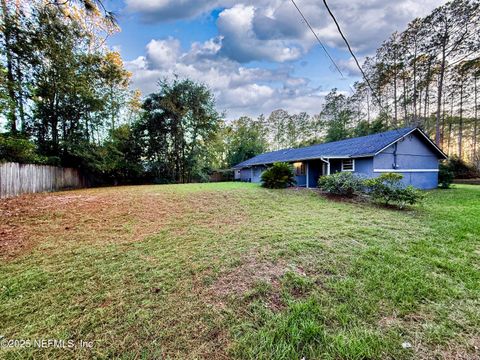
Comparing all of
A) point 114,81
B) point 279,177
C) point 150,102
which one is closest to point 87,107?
point 114,81

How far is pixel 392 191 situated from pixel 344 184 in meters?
1.77

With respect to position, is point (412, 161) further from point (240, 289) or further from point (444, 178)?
point (240, 289)

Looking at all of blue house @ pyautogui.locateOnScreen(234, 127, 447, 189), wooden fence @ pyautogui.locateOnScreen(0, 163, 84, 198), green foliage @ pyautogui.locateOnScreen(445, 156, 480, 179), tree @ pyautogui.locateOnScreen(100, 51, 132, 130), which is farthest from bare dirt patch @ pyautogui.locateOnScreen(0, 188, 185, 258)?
green foliage @ pyautogui.locateOnScreen(445, 156, 480, 179)

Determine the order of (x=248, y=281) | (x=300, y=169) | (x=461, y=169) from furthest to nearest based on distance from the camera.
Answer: (x=461, y=169) → (x=300, y=169) → (x=248, y=281)

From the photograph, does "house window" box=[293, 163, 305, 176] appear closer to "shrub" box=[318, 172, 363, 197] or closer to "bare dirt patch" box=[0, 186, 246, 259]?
"shrub" box=[318, 172, 363, 197]

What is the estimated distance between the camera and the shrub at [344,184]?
29.6 feet

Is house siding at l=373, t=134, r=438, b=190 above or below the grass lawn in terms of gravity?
above

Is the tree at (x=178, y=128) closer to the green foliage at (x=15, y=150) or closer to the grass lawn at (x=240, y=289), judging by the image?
the green foliage at (x=15, y=150)

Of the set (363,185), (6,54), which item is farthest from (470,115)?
(6,54)

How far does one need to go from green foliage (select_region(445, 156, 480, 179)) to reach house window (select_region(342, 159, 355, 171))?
43.2ft

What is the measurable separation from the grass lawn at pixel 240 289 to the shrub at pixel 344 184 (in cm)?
384

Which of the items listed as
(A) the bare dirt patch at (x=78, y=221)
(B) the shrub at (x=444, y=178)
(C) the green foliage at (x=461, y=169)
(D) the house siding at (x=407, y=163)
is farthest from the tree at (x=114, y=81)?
(C) the green foliage at (x=461, y=169)

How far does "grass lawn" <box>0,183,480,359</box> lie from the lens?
73.7 inches

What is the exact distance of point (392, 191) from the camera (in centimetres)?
766
